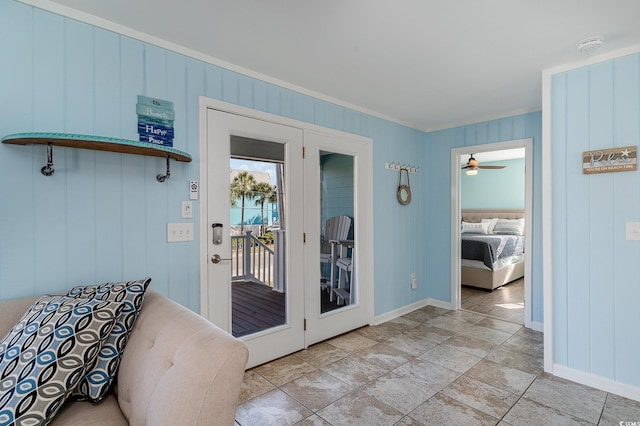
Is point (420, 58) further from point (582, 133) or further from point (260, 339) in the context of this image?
point (260, 339)

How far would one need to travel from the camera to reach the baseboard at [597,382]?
86.4 inches

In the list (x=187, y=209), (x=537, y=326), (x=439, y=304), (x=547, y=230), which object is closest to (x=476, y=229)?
(x=439, y=304)

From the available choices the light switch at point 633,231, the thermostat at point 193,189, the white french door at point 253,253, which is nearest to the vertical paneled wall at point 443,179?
the light switch at point 633,231

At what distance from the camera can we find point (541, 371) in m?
2.55

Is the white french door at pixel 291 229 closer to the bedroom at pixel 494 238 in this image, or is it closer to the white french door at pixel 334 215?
the white french door at pixel 334 215

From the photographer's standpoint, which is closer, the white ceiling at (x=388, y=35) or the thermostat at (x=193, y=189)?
the white ceiling at (x=388, y=35)

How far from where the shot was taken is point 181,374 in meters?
1.02

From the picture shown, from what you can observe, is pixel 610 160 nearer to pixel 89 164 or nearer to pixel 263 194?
pixel 263 194

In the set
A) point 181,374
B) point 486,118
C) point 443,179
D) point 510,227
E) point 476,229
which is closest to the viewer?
point 181,374

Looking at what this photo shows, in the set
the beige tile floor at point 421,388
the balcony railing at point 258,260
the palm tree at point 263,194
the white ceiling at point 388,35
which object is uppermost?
the white ceiling at point 388,35

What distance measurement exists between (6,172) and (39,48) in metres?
0.70

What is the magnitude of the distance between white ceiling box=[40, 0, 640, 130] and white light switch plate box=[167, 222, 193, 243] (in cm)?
126

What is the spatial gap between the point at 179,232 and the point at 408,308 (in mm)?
3074

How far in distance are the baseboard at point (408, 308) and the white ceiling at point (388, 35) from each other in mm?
2539
